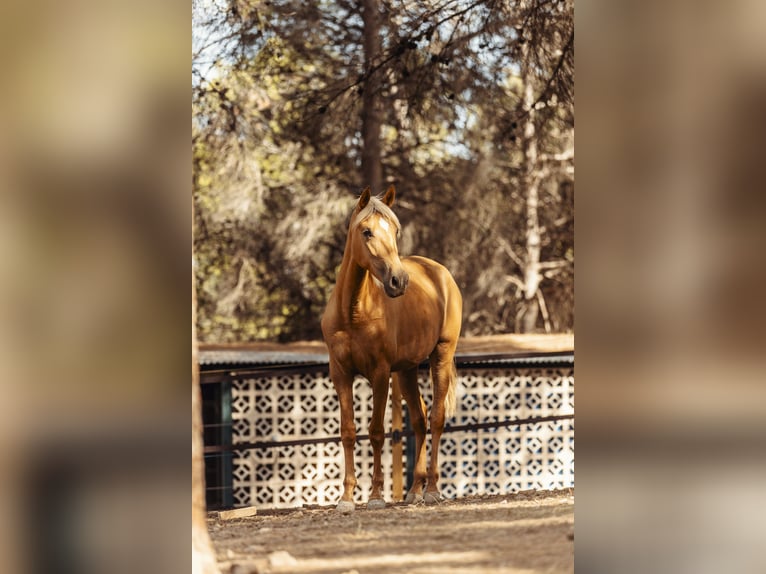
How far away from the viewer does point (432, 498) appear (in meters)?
6.81

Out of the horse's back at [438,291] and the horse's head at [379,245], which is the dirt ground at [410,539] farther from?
the horse's head at [379,245]

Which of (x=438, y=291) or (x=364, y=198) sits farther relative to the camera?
(x=438, y=291)

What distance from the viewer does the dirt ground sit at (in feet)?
13.5

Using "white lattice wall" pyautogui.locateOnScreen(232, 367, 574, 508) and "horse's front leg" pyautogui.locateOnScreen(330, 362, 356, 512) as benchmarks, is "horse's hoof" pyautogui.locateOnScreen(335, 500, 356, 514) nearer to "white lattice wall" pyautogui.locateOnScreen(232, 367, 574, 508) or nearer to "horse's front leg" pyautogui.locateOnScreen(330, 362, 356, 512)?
"horse's front leg" pyautogui.locateOnScreen(330, 362, 356, 512)

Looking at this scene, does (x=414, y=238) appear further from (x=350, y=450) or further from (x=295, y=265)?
(x=350, y=450)

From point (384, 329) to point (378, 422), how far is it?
0.64 meters

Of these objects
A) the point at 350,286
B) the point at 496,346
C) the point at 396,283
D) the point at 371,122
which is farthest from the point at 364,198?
the point at 371,122

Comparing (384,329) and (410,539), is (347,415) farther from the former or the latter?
(410,539)

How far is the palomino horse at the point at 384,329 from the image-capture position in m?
6.04

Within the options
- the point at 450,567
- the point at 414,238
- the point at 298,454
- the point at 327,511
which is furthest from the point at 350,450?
the point at 414,238

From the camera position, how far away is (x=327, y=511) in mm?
6719
